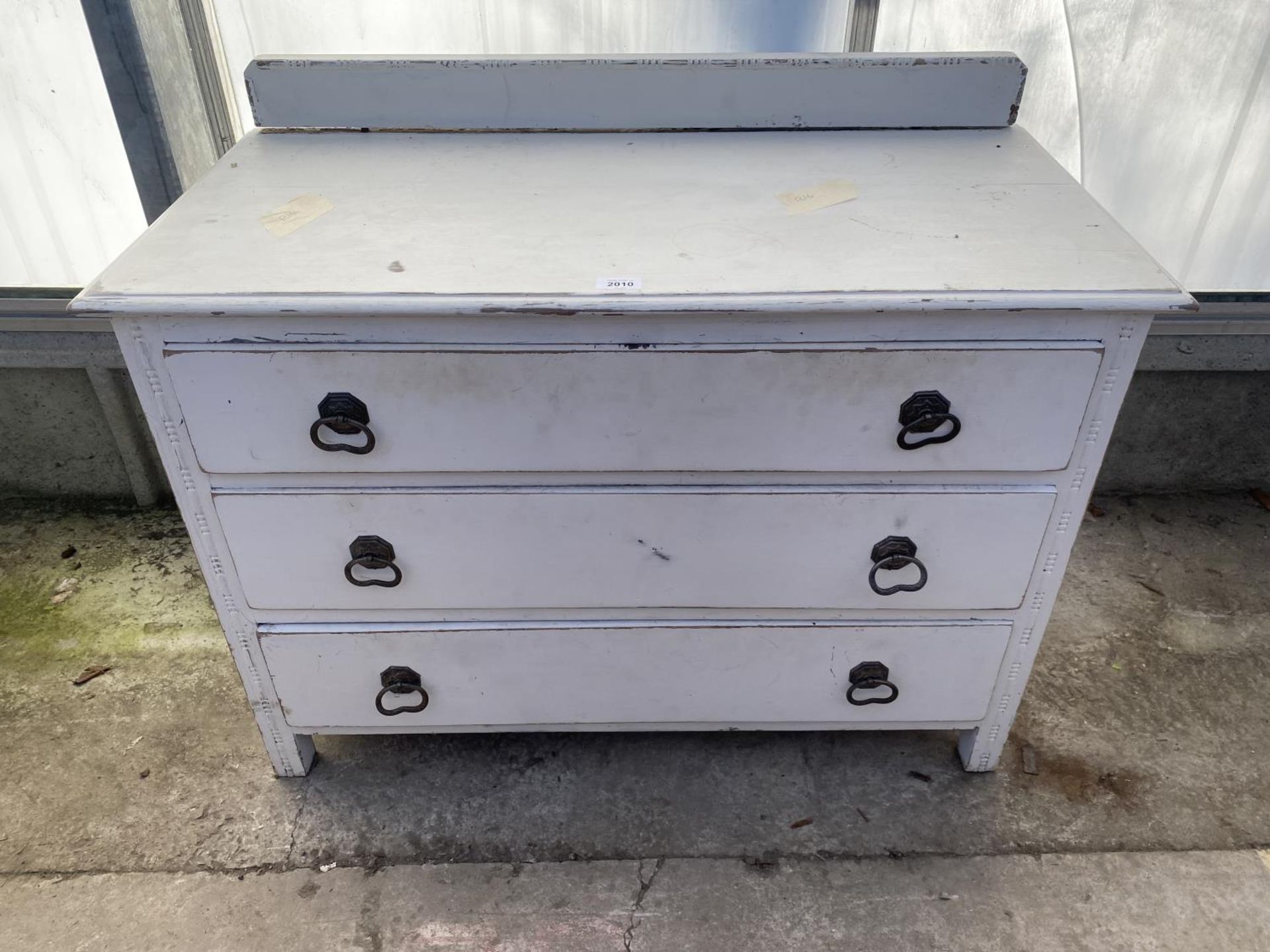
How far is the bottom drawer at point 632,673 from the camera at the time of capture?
4.94ft

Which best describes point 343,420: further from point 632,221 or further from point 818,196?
point 818,196

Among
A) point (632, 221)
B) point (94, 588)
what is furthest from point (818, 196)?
point (94, 588)

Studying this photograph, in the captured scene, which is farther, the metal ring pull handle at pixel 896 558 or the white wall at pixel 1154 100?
the white wall at pixel 1154 100

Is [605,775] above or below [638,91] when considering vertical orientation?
below

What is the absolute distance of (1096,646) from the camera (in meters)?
2.04

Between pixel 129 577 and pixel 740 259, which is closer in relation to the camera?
pixel 740 259

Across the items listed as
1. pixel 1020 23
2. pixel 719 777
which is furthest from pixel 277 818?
pixel 1020 23

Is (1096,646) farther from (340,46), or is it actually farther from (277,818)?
(340,46)

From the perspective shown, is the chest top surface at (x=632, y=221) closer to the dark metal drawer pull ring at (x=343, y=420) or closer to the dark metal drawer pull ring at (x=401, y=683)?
the dark metal drawer pull ring at (x=343, y=420)

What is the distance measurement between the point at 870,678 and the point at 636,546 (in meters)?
0.54

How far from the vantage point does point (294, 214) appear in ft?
4.33

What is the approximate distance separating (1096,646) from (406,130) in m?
1.98

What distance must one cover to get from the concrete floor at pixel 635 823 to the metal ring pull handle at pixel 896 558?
1.89ft

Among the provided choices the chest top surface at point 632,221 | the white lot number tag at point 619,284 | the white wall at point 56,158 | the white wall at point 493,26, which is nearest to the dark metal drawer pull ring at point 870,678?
the chest top surface at point 632,221
